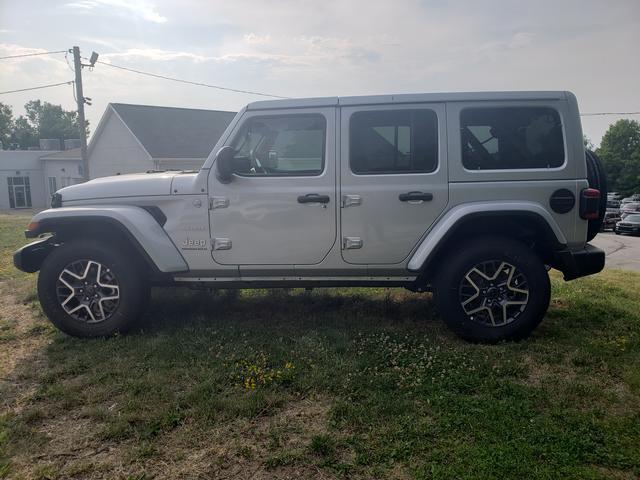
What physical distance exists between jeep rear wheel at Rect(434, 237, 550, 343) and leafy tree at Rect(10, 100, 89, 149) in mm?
76060

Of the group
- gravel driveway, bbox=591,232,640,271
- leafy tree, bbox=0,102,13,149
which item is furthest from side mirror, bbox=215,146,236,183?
leafy tree, bbox=0,102,13,149

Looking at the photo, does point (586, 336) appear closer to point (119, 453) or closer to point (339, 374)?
point (339, 374)

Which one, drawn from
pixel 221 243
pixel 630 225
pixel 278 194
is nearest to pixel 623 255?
pixel 630 225

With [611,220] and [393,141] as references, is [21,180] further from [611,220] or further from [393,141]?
[611,220]

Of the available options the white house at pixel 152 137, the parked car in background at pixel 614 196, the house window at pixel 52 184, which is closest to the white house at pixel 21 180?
the house window at pixel 52 184

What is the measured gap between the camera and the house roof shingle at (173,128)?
24719mm

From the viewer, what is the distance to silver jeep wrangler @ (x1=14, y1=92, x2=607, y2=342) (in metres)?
4.24

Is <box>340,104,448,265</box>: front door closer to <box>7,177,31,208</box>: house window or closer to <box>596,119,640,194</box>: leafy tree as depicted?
<box>7,177,31,208</box>: house window

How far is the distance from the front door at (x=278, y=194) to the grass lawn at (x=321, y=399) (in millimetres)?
750

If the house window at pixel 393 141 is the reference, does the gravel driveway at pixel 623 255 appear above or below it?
below

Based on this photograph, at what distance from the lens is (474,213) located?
13.7 ft

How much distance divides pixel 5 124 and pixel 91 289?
261 feet

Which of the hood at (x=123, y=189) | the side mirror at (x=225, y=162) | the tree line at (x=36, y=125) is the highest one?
the tree line at (x=36, y=125)

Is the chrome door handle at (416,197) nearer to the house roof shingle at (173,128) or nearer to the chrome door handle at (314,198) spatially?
the chrome door handle at (314,198)
